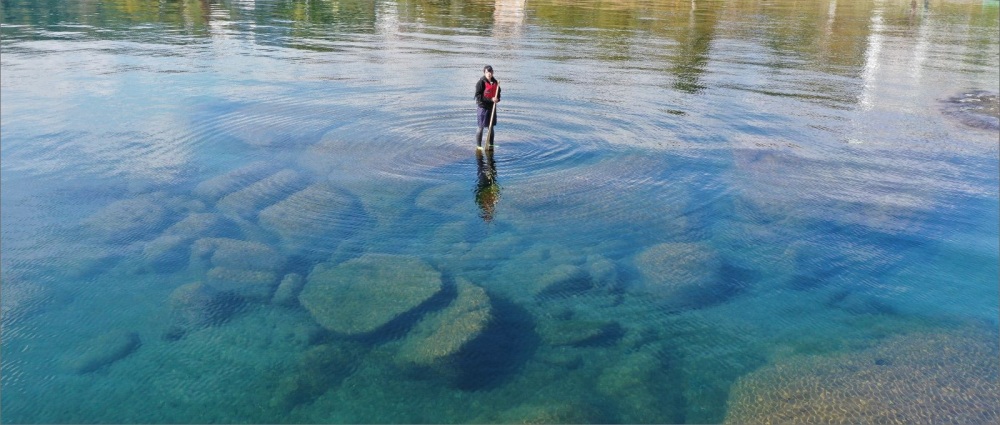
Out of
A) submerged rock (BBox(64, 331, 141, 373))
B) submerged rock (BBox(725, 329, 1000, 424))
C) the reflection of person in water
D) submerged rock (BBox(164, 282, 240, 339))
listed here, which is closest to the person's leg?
the reflection of person in water

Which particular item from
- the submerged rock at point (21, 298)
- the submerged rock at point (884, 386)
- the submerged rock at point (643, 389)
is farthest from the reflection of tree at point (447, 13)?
the submerged rock at point (884, 386)

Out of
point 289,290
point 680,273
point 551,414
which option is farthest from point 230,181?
point 551,414

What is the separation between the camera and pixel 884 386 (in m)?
10.7

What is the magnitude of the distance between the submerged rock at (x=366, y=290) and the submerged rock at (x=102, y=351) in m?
2.96

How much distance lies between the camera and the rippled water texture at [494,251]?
10.7 meters

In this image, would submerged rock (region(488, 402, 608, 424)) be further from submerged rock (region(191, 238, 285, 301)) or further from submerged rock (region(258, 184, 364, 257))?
submerged rock (region(258, 184, 364, 257))

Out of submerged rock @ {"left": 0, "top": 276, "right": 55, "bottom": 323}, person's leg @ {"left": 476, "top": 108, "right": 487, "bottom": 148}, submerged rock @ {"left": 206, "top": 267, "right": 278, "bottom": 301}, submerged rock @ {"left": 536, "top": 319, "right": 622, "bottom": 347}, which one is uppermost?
person's leg @ {"left": 476, "top": 108, "right": 487, "bottom": 148}

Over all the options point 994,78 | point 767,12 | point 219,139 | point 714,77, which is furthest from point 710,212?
point 767,12

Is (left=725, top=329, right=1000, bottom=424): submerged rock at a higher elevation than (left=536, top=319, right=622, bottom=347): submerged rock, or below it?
below

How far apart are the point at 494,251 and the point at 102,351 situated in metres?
7.58

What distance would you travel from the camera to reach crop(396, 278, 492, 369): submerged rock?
37.1ft

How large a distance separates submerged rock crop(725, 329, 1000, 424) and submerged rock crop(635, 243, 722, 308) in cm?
240

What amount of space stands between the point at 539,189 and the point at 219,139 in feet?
36.8

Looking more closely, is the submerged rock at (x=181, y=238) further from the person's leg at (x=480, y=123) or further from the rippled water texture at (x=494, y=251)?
the person's leg at (x=480, y=123)
